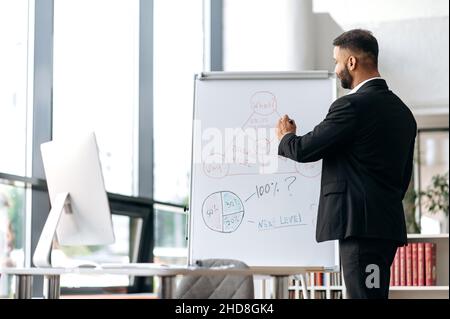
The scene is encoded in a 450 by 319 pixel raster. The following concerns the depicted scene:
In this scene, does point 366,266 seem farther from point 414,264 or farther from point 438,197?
point 438,197

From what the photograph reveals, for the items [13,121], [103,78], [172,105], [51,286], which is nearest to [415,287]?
[172,105]

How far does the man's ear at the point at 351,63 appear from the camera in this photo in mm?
3520

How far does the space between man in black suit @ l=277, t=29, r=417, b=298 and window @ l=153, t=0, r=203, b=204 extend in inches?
101

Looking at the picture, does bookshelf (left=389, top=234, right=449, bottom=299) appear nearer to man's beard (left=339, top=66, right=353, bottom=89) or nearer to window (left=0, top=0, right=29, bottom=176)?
man's beard (left=339, top=66, right=353, bottom=89)

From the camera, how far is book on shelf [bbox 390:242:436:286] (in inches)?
223

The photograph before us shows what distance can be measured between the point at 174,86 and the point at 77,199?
2935 mm

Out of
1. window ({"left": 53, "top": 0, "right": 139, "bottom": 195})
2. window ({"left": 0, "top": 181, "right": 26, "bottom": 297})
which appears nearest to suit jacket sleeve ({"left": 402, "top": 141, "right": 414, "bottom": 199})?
window ({"left": 53, "top": 0, "right": 139, "bottom": 195})

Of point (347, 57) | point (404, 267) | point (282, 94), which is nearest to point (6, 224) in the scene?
point (282, 94)

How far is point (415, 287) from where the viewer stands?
18.5ft

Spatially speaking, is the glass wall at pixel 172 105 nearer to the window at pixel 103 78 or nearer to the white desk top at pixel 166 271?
the window at pixel 103 78

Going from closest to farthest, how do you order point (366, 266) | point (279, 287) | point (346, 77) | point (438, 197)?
point (279, 287) → point (366, 266) → point (346, 77) → point (438, 197)

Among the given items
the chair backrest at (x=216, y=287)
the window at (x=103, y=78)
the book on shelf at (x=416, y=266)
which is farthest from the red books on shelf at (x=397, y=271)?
the chair backrest at (x=216, y=287)

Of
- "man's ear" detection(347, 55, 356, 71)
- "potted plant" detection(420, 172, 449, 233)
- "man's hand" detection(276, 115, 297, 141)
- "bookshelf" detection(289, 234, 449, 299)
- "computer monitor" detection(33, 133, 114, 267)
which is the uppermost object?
"man's ear" detection(347, 55, 356, 71)

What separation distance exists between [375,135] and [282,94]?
3.37ft
